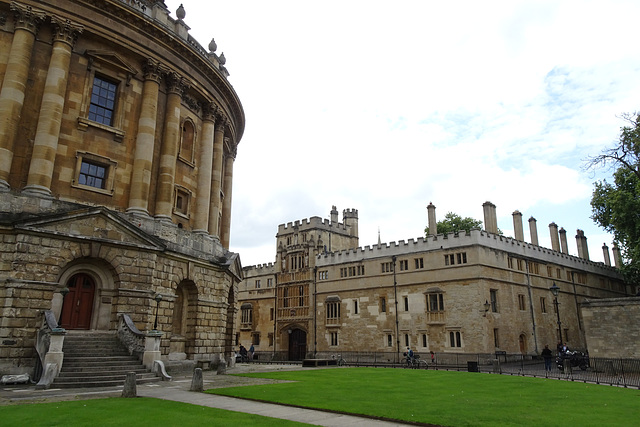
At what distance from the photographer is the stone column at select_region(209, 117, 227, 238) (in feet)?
97.0

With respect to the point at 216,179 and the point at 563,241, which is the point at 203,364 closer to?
the point at 216,179

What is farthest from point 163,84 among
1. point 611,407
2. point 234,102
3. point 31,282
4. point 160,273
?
point 611,407

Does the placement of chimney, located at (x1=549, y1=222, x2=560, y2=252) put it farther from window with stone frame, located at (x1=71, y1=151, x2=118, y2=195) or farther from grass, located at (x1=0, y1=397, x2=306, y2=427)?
grass, located at (x1=0, y1=397, x2=306, y2=427)

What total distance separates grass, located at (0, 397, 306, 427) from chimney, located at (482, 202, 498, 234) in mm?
37557

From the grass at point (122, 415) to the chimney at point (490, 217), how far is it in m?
37.6

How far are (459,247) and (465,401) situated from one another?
1152 inches

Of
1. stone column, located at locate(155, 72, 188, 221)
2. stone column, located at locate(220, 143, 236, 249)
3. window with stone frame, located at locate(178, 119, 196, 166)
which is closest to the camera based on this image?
stone column, located at locate(155, 72, 188, 221)

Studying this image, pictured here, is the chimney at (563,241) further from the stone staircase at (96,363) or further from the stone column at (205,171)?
the stone staircase at (96,363)

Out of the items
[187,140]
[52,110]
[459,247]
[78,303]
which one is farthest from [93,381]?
[459,247]

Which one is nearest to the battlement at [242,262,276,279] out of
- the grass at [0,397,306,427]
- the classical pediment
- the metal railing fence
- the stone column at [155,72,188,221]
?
the metal railing fence

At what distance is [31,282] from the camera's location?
18.2 meters

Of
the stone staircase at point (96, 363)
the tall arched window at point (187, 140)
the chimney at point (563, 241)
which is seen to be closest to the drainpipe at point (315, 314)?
the tall arched window at point (187, 140)

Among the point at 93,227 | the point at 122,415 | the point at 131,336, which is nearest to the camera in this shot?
the point at 122,415

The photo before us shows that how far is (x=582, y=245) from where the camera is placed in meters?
55.5
